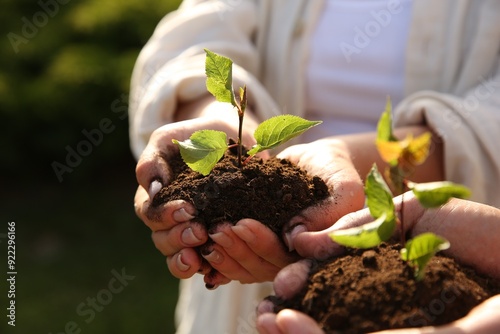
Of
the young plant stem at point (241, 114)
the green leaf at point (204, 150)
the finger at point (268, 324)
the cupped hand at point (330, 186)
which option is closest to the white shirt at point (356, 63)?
the cupped hand at point (330, 186)

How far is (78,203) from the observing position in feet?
16.3

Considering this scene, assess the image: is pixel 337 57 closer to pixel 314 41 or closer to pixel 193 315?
pixel 314 41

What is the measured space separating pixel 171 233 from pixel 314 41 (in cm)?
89

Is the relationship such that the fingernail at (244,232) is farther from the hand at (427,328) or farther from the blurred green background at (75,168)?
the blurred green background at (75,168)

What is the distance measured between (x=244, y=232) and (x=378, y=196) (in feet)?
1.10

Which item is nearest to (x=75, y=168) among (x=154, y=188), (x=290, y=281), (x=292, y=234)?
(x=154, y=188)

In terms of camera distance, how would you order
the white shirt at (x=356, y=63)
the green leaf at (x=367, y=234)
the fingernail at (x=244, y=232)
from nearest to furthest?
the green leaf at (x=367, y=234) → the fingernail at (x=244, y=232) → the white shirt at (x=356, y=63)

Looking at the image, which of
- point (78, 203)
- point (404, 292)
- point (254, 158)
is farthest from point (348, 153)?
point (78, 203)

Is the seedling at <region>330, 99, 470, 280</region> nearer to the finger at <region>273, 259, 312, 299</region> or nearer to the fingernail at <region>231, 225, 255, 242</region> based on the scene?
the finger at <region>273, 259, 312, 299</region>

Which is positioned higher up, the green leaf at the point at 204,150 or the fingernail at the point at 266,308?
the green leaf at the point at 204,150

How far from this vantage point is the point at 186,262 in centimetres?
156

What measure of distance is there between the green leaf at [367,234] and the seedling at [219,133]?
333 millimetres

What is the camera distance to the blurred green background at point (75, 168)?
161 inches

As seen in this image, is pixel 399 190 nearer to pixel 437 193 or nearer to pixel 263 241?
pixel 437 193
